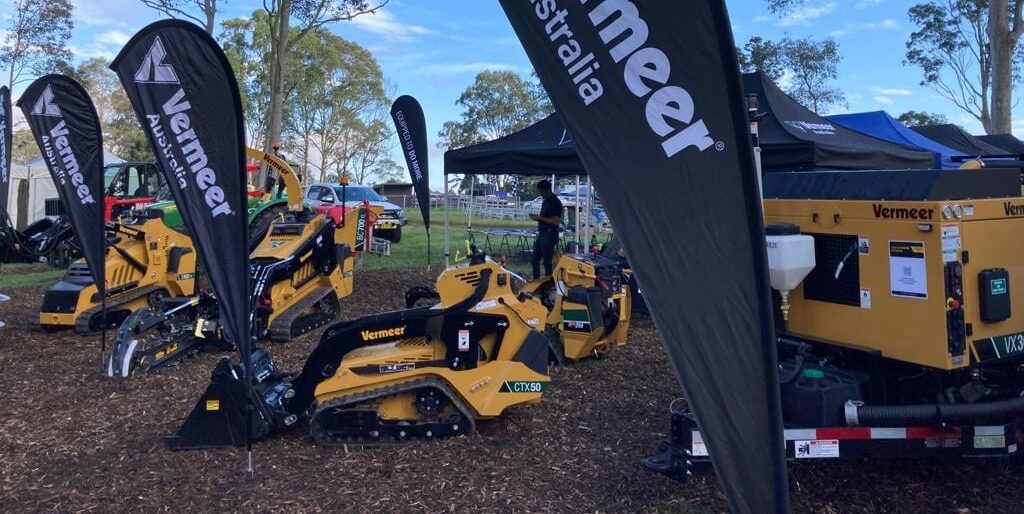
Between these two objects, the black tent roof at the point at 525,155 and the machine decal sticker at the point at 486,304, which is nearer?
the machine decal sticker at the point at 486,304

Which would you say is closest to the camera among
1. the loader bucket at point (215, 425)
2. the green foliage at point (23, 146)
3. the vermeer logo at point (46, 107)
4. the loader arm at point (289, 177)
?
the loader bucket at point (215, 425)

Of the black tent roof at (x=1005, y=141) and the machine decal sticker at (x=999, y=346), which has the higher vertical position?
the black tent roof at (x=1005, y=141)

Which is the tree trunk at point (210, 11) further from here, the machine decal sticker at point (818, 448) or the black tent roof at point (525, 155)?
the machine decal sticker at point (818, 448)

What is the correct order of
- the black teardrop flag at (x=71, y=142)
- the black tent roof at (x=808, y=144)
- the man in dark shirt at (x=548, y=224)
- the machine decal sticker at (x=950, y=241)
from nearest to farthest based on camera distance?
the machine decal sticker at (x=950, y=241) < the black teardrop flag at (x=71, y=142) < the black tent roof at (x=808, y=144) < the man in dark shirt at (x=548, y=224)

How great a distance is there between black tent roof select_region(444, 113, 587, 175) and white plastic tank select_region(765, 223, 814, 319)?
5.52 m

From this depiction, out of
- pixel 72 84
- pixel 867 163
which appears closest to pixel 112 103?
pixel 72 84

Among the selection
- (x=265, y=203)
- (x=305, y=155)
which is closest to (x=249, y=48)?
(x=305, y=155)

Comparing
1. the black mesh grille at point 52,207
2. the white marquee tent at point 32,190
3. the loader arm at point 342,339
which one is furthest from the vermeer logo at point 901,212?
the white marquee tent at point 32,190

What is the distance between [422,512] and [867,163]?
22.2 feet

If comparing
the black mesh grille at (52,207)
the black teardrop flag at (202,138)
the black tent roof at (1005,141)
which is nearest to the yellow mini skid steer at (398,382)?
the black teardrop flag at (202,138)

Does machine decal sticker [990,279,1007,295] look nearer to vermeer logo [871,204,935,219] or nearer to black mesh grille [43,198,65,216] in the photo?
vermeer logo [871,204,935,219]

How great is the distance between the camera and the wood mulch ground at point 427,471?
3.84m

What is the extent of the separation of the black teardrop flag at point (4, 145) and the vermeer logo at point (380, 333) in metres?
9.26

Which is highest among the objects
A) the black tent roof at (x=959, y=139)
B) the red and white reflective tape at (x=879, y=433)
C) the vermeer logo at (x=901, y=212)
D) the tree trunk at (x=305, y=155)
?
the tree trunk at (x=305, y=155)
